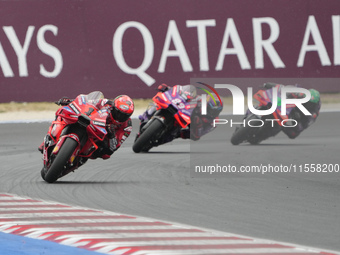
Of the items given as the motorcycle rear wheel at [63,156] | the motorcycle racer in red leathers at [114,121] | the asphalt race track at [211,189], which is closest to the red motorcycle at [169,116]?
the asphalt race track at [211,189]

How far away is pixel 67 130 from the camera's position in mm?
8422

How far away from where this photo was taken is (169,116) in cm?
1215

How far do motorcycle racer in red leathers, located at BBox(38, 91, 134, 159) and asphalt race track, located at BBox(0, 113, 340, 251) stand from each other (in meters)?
0.40

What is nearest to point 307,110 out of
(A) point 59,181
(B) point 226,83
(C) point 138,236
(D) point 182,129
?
(D) point 182,129

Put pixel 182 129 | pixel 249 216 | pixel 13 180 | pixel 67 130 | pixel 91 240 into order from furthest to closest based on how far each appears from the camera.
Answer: pixel 182 129 → pixel 13 180 → pixel 67 130 → pixel 249 216 → pixel 91 240

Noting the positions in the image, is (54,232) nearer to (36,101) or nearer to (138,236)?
(138,236)

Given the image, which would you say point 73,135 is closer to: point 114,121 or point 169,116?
point 114,121

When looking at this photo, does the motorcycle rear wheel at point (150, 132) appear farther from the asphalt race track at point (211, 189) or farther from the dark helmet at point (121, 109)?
the dark helmet at point (121, 109)

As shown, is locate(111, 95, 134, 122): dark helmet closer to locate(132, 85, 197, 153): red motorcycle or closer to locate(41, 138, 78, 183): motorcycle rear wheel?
locate(41, 138, 78, 183): motorcycle rear wheel

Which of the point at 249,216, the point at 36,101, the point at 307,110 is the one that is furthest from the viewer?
the point at 36,101

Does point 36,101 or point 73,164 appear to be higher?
point 73,164

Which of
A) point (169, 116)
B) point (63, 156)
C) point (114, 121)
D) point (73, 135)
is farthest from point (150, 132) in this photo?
point (63, 156)

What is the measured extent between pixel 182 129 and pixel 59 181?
3.79 meters

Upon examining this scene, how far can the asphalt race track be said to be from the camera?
6.21 m
